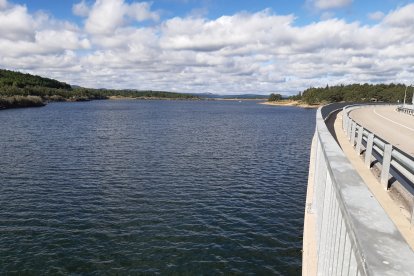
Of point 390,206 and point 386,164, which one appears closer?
point 390,206

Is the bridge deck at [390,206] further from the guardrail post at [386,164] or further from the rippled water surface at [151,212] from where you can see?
the rippled water surface at [151,212]

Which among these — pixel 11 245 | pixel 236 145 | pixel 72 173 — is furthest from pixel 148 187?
pixel 236 145

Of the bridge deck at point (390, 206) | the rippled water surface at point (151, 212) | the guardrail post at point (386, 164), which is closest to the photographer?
the bridge deck at point (390, 206)

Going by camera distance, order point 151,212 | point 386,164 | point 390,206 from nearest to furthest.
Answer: point 390,206 < point 386,164 < point 151,212

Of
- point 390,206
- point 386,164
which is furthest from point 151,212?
point 390,206

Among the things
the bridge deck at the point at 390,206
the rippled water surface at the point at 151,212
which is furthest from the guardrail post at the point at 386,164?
the rippled water surface at the point at 151,212

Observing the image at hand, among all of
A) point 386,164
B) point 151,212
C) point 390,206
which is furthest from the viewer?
point 151,212

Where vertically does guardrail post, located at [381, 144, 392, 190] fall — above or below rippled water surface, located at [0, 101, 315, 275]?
above

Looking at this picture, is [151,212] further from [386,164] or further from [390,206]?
[390,206]

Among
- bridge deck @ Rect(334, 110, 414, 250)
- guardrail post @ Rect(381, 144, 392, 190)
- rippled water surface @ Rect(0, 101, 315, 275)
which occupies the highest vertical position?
guardrail post @ Rect(381, 144, 392, 190)

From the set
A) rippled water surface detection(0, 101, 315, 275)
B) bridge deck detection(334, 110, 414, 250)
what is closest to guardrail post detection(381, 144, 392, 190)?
bridge deck detection(334, 110, 414, 250)

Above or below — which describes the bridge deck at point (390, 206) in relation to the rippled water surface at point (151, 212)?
above

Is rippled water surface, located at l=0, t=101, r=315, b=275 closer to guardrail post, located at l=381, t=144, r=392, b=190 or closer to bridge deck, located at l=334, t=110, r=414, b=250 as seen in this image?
bridge deck, located at l=334, t=110, r=414, b=250

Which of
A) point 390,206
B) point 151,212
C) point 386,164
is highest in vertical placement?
point 386,164
